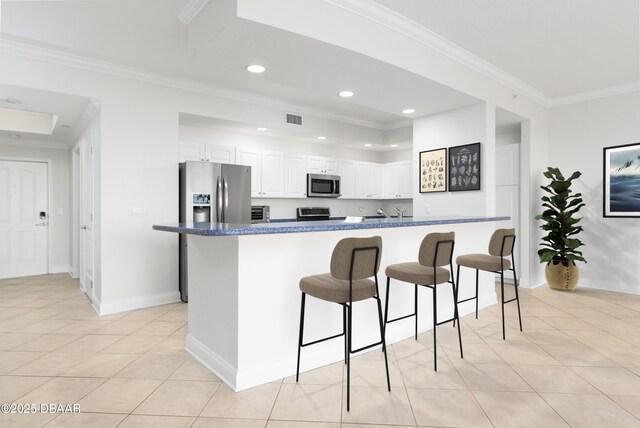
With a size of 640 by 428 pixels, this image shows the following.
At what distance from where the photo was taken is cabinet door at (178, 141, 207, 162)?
4873 mm

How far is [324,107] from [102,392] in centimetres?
463

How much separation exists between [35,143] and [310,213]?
5.06 meters

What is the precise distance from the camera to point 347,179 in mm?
6777

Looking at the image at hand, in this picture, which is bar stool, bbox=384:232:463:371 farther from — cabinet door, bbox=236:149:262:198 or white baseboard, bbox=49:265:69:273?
white baseboard, bbox=49:265:69:273

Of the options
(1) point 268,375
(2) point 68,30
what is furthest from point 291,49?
(1) point 268,375

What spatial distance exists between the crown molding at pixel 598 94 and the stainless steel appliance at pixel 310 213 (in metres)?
4.06

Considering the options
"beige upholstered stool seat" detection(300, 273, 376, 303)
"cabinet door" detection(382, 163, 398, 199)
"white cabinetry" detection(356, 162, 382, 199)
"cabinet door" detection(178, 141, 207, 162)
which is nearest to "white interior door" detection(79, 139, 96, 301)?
"cabinet door" detection(178, 141, 207, 162)

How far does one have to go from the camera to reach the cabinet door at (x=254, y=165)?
5.42 metres

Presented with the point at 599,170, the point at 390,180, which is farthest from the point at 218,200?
the point at 599,170

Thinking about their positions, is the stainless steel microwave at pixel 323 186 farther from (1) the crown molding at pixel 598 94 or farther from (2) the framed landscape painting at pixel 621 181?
(2) the framed landscape painting at pixel 621 181

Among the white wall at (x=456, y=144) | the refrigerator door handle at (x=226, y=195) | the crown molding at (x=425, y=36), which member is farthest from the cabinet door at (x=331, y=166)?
the crown molding at (x=425, y=36)

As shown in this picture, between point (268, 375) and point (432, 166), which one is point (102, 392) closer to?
point (268, 375)

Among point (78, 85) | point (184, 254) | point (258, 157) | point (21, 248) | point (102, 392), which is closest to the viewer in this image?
point (102, 392)

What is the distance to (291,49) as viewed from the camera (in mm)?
2785
